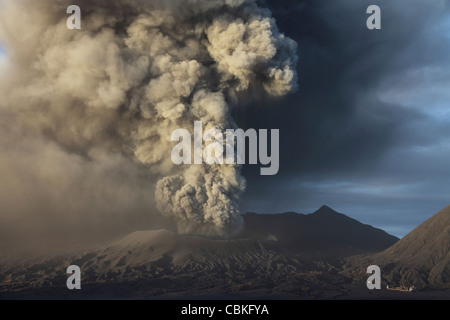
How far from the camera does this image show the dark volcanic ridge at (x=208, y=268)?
132 ft

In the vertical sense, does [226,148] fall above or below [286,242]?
above

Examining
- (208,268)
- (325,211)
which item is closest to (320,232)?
(325,211)

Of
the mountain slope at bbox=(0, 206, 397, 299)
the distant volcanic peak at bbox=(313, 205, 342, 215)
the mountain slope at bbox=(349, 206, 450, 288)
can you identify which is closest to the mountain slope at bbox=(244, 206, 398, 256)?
the distant volcanic peak at bbox=(313, 205, 342, 215)

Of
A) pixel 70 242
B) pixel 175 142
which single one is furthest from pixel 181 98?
pixel 70 242

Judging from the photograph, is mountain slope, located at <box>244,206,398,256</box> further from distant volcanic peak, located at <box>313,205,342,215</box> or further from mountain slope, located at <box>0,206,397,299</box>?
mountain slope, located at <box>0,206,397,299</box>

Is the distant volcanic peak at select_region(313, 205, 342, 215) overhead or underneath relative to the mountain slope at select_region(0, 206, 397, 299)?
overhead

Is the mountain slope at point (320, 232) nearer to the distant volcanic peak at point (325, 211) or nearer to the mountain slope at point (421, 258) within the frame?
the distant volcanic peak at point (325, 211)

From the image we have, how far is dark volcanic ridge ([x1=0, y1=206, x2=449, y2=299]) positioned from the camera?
132 ft

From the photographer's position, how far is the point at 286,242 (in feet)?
210

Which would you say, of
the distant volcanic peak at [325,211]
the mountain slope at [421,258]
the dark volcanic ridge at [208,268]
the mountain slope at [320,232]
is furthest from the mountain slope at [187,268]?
the distant volcanic peak at [325,211]

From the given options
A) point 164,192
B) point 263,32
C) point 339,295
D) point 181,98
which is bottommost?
point 339,295

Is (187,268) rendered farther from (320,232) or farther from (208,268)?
(320,232)

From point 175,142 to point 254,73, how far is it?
9834mm
